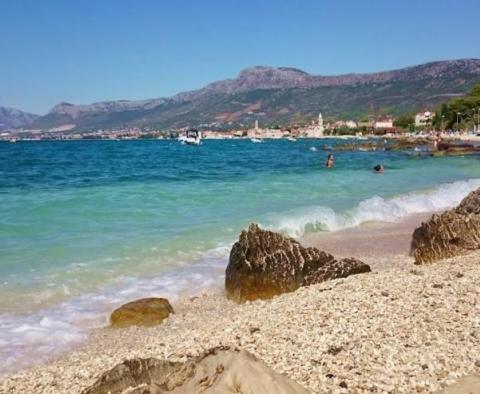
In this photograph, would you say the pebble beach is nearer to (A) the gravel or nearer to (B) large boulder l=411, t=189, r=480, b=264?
(A) the gravel

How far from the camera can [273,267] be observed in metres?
9.73

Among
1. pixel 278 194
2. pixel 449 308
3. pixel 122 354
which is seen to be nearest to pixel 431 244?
pixel 449 308

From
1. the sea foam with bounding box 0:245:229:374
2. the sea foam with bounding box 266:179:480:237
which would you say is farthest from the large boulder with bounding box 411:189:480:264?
the sea foam with bounding box 266:179:480:237

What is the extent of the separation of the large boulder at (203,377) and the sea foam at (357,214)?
11210mm

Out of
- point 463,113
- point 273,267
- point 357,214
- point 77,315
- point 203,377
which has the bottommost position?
point 357,214

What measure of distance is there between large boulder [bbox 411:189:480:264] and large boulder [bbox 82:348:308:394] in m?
7.80

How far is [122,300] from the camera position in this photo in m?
9.57

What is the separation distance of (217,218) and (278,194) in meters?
7.96

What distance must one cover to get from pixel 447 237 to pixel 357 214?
671 centimetres

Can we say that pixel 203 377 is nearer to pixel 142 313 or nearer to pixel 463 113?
pixel 142 313

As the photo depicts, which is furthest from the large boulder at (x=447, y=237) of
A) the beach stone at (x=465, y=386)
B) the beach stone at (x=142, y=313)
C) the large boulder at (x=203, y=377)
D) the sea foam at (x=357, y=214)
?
the large boulder at (x=203, y=377)

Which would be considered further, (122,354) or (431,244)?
(431,244)

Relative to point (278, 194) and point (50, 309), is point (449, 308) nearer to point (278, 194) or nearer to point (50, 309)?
point (50, 309)

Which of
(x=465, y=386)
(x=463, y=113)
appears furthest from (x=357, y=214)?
(x=463, y=113)
